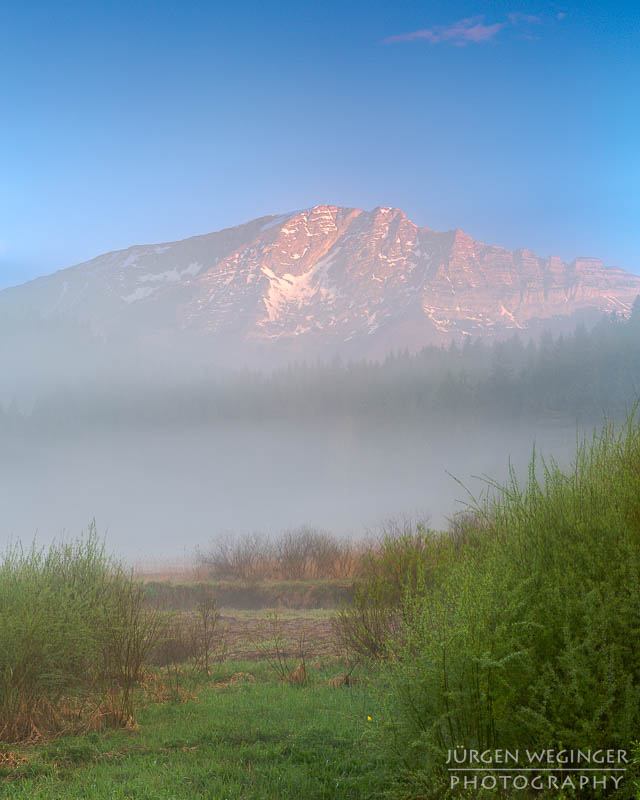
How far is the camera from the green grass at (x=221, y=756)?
569 cm

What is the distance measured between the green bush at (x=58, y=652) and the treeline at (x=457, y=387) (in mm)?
51803

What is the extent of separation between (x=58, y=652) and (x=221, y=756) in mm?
2183

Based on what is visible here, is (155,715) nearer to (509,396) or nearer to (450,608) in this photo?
(450,608)

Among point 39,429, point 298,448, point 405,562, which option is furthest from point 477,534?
point 39,429

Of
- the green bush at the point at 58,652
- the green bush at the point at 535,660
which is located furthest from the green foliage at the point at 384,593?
the green bush at the point at 535,660

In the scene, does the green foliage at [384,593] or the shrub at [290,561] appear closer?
the green foliage at [384,593]

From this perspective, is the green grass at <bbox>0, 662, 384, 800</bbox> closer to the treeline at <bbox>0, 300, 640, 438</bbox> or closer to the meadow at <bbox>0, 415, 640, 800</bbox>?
the meadow at <bbox>0, 415, 640, 800</bbox>

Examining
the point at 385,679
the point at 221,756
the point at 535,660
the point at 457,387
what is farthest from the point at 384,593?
the point at 457,387

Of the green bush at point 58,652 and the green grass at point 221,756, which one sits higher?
the green bush at point 58,652

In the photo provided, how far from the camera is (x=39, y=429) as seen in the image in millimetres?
192625

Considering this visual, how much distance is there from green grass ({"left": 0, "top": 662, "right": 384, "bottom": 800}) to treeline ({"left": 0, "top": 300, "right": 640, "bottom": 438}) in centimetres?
5128

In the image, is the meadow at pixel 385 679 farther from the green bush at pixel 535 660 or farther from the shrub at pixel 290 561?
the shrub at pixel 290 561

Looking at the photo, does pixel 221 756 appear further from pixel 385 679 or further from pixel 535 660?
pixel 535 660

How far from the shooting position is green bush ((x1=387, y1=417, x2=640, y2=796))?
463 cm
